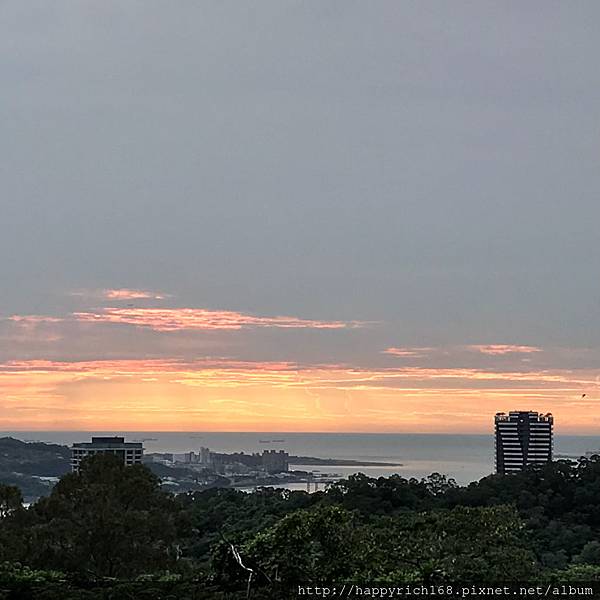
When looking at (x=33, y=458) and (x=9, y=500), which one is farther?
(x=33, y=458)

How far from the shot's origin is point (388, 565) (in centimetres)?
1309

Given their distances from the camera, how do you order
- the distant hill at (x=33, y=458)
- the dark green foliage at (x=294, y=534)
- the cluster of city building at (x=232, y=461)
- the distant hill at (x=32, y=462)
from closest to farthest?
the dark green foliage at (x=294, y=534) → the distant hill at (x=32, y=462) → the distant hill at (x=33, y=458) → the cluster of city building at (x=232, y=461)

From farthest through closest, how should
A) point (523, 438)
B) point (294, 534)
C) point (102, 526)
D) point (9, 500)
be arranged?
point (523, 438), point (9, 500), point (102, 526), point (294, 534)

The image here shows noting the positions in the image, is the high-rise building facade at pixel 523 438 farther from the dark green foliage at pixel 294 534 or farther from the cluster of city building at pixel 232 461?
the dark green foliage at pixel 294 534

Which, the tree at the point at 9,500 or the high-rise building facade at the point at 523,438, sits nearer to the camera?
the tree at the point at 9,500

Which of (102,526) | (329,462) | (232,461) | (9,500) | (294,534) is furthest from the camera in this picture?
(329,462)

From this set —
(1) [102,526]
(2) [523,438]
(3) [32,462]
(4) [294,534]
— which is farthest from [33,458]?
(4) [294,534]

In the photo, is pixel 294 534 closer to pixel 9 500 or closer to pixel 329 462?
pixel 9 500

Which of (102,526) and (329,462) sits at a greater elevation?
(102,526)

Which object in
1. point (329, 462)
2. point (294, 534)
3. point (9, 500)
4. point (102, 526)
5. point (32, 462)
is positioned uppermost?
point (294, 534)

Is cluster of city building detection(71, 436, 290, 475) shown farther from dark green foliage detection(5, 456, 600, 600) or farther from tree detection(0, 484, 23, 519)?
tree detection(0, 484, 23, 519)

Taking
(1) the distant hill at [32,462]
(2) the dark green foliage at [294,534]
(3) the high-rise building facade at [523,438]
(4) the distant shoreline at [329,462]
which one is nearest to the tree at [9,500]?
(2) the dark green foliage at [294,534]

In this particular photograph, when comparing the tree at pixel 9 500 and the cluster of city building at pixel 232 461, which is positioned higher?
the tree at pixel 9 500

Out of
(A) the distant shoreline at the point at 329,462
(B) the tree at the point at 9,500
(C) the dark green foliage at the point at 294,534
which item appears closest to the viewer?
(C) the dark green foliage at the point at 294,534
